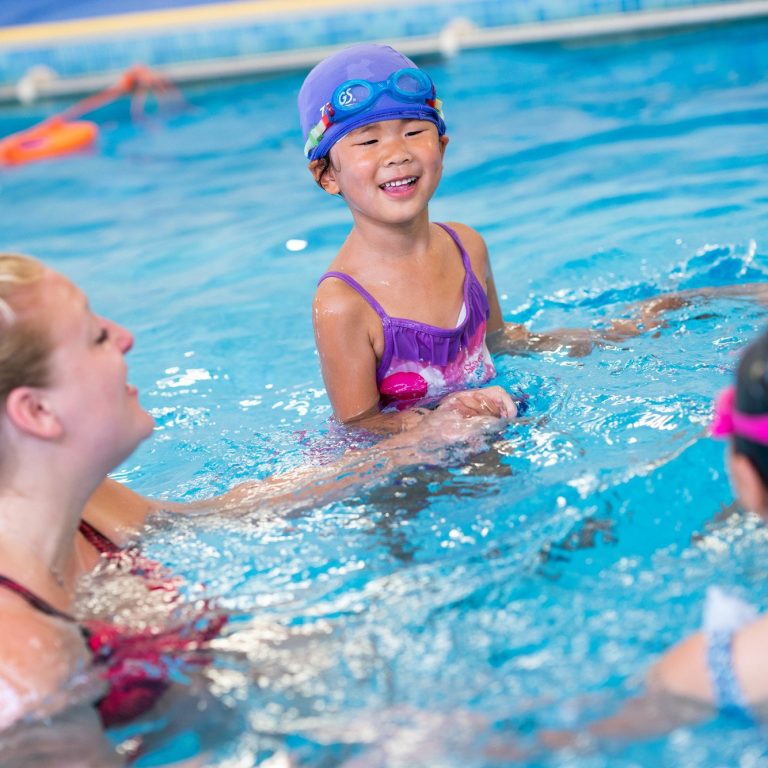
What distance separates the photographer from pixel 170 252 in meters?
7.16

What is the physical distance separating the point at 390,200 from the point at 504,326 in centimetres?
93

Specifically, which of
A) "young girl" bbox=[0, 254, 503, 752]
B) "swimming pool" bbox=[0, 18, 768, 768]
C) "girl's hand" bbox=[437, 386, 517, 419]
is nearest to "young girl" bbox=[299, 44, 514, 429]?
"girl's hand" bbox=[437, 386, 517, 419]

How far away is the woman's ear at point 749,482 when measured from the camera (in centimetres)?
208

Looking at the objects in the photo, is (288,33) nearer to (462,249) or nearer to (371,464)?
(462,249)

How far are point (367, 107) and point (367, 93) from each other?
0.16 ft

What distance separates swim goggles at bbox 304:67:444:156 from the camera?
383 cm

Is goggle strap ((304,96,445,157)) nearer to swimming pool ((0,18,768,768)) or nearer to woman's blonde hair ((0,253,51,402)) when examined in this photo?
swimming pool ((0,18,768,768))

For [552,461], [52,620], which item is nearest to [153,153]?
[552,461]

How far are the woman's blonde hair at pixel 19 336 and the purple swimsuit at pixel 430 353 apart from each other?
1667 millimetres

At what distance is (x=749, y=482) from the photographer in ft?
6.87

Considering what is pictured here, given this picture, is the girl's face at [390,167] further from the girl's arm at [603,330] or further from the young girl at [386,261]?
the girl's arm at [603,330]

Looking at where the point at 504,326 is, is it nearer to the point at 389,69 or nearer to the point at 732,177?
the point at 389,69

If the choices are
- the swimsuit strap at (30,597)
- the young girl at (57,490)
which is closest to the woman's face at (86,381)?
the young girl at (57,490)

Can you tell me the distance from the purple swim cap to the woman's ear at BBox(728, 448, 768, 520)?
2.14m
